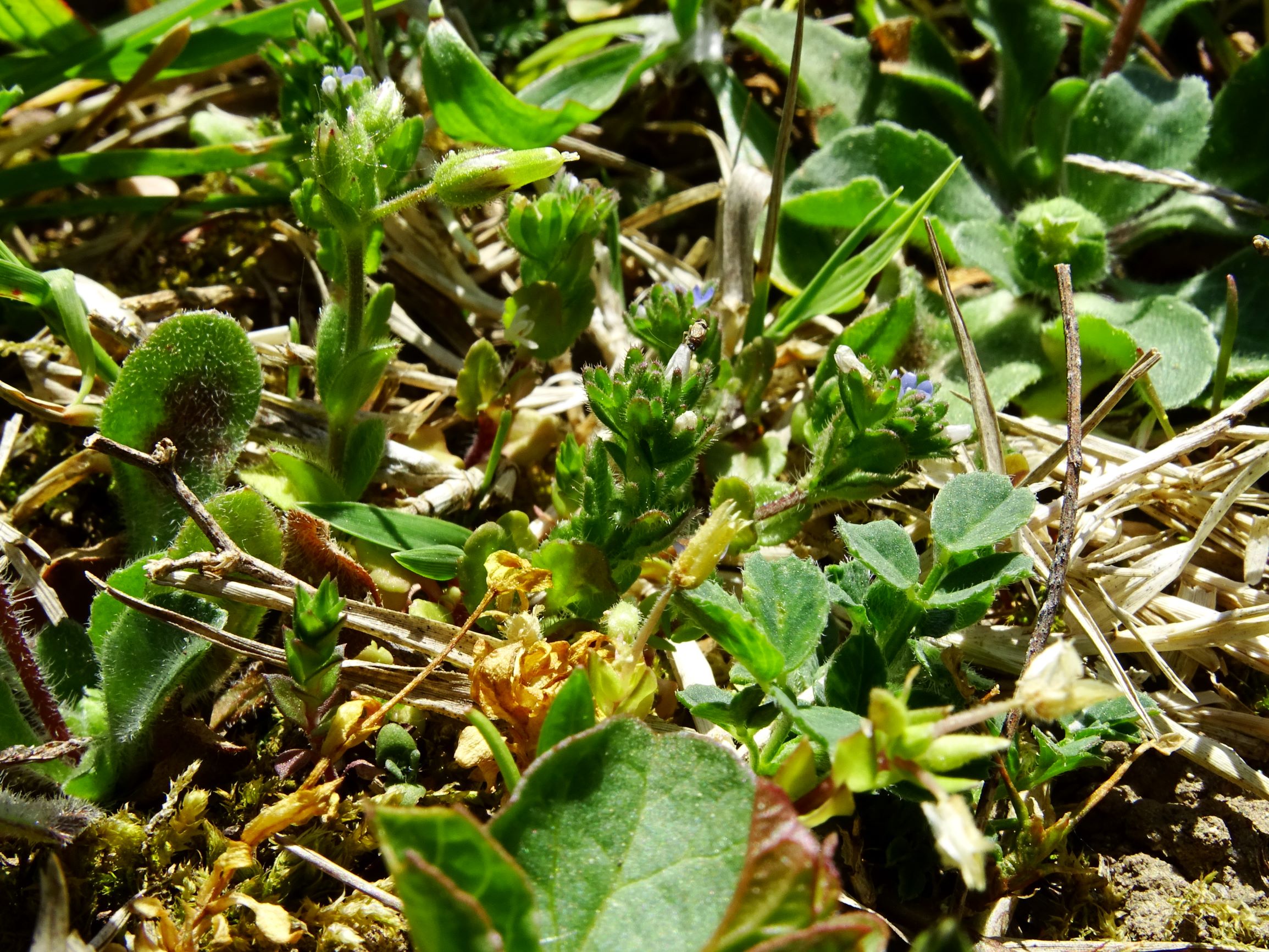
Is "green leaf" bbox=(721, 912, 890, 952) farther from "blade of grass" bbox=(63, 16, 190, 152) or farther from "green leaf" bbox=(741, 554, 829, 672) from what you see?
"blade of grass" bbox=(63, 16, 190, 152)

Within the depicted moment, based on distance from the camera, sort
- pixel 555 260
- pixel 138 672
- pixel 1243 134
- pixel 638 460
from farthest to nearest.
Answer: pixel 1243 134, pixel 555 260, pixel 638 460, pixel 138 672

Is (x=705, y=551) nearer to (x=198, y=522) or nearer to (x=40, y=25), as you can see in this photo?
(x=198, y=522)

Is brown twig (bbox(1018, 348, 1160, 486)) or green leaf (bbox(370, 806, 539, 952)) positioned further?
brown twig (bbox(1018, 348, 1160, 486))

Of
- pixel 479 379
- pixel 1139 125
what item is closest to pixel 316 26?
pixel 479 379

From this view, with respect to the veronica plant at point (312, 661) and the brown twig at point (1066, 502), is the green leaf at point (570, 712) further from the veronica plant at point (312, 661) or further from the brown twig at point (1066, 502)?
the brown twig at point (1066, 502)

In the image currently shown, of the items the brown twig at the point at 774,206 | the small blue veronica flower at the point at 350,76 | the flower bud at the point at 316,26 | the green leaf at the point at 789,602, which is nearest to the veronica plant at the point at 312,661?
the green leaf at the point at 789,602

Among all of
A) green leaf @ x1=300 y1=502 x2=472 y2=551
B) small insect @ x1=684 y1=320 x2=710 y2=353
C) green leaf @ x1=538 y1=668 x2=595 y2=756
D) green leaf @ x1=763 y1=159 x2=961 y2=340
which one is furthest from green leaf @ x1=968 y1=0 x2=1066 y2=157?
green leaf @ x1=538 y1=668 x2=595 y2=756

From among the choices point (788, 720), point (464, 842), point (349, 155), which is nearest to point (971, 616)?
point (788, 720)

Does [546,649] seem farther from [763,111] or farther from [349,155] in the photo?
[763,111]
